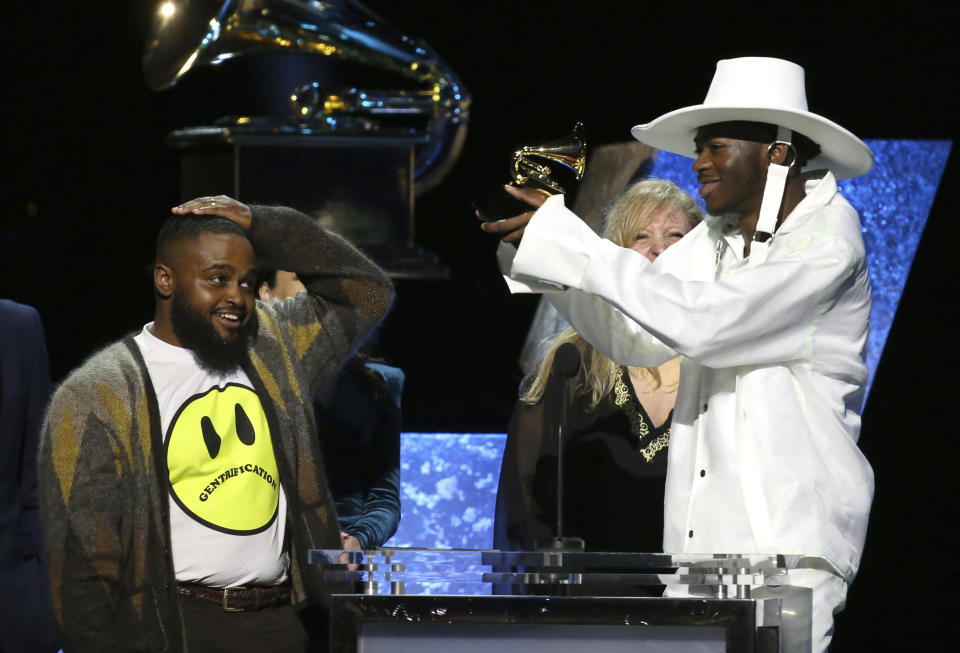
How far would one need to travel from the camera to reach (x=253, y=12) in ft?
14.2

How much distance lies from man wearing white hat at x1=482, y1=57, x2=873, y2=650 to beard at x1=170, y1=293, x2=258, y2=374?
0.62 meters

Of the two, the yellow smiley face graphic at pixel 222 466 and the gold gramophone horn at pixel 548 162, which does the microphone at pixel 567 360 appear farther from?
the yellow smiley face graphic at pixel 222 466

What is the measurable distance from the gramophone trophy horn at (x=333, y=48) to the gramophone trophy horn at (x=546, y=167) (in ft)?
6.36

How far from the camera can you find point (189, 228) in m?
2.78

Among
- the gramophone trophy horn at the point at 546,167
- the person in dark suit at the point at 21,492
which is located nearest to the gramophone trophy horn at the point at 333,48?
the person in dark suit at the point at 21,492

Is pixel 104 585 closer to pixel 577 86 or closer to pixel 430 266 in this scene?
pixel 430 266

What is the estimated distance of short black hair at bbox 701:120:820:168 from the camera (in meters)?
2.55

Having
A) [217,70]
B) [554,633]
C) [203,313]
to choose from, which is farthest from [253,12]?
[554,633]

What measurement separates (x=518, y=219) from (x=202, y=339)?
0.73 meters

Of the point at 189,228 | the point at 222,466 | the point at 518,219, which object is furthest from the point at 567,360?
the point at 189,228

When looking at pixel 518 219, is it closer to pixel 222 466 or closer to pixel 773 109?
pixel 773 109

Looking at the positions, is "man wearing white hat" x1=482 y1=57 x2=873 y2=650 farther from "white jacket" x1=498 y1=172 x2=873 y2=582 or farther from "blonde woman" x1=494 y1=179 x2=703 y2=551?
"blonde woman" x1=494 y1=179 x2=703 y2=551

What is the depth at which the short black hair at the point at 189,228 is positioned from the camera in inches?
109

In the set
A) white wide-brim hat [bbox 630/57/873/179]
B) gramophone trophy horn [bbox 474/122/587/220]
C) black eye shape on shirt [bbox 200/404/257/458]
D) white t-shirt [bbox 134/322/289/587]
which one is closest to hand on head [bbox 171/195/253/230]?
white t-shirt [bbox 134/322/289/587]
